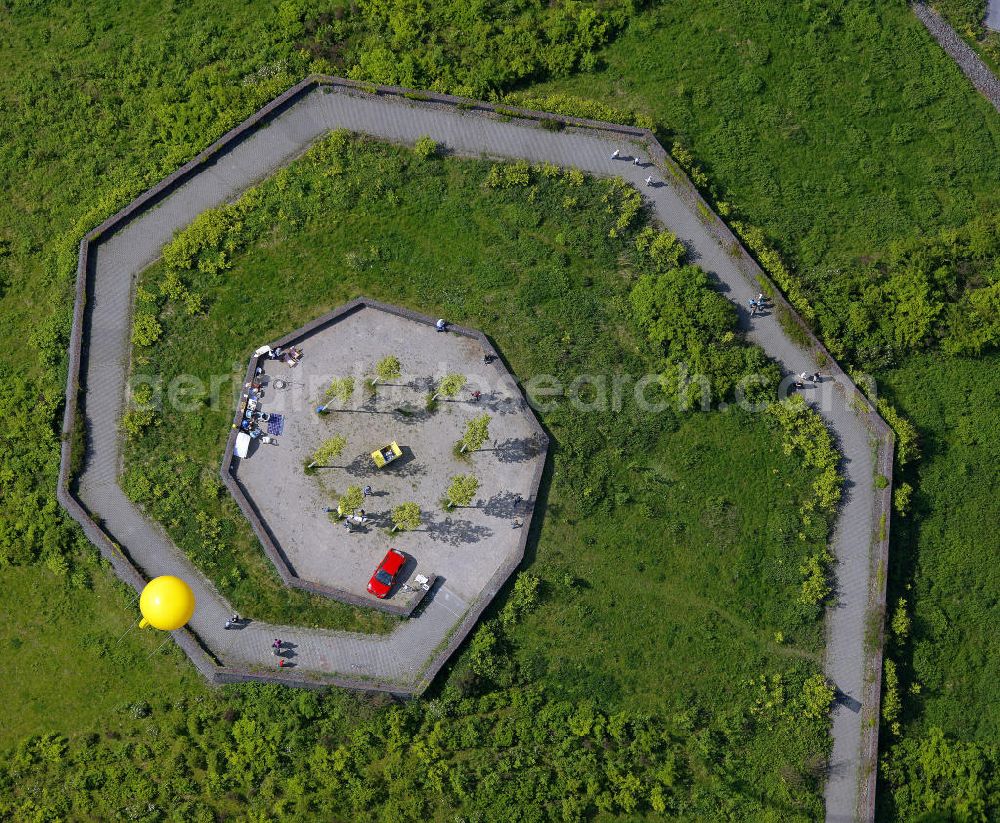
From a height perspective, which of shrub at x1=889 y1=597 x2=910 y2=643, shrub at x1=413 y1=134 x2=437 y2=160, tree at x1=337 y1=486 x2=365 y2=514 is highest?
shrub at x1=413 y1=134 x2=437 y2=160

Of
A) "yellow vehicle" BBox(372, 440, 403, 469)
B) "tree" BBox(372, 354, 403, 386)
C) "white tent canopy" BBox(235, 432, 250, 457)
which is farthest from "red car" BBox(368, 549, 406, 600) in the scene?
"white tent canopy" BBox(235, 432, 250, 457)

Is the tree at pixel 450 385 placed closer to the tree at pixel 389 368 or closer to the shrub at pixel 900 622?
the tree at pixel 389 368

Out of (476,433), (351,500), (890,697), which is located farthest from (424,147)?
(890,697)

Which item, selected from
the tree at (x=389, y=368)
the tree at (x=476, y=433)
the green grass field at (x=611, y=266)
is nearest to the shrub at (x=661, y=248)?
the green grass field at (x=611, y=266)

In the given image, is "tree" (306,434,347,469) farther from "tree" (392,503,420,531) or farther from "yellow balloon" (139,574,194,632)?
"yellow balloon" (139,574,194,632)

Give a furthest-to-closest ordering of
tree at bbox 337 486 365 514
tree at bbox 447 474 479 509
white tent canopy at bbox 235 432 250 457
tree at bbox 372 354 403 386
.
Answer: white tent canopy at bbox 235 432 250 457, tree at bbox 372 354 403 386, tree at bbox 447 474 479 509, tree at bbox 337 486 365 514

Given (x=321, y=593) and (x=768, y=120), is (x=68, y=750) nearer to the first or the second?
(x=321, y=593)
